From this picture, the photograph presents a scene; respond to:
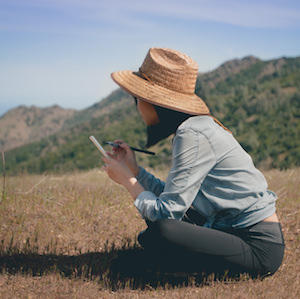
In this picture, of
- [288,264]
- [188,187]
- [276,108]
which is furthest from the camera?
[276,108]

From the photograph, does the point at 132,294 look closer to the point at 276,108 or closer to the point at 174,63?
the point at 174,63

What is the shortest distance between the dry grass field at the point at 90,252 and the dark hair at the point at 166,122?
1.09 meters

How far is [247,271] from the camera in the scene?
8.42 ft

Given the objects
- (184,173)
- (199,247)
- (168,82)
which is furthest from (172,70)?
(199,247)

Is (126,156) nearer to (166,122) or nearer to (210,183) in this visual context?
(166,122)

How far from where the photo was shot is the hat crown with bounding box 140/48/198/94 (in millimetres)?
2475

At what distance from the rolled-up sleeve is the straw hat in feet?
0.79

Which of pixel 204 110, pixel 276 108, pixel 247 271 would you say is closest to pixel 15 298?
pixel 247 271

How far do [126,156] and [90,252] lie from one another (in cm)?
112

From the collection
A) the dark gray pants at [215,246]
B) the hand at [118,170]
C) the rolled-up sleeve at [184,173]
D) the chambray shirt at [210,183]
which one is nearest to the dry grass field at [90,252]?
the dark gray pants at [215,246]

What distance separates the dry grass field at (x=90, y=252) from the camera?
8.57ft

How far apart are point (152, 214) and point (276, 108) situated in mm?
63294

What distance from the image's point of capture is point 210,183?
7.82 ft

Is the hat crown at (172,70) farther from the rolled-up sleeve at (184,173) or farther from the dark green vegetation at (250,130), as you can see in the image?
the dark green vegetation at (250,130)
